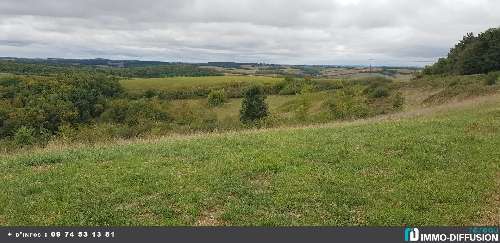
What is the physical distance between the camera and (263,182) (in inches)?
486

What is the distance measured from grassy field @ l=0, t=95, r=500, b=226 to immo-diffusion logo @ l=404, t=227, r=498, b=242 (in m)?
0.74

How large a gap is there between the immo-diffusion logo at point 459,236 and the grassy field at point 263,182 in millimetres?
738

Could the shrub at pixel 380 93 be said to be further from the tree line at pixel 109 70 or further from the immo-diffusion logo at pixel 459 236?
the tree line at pixel 109 70

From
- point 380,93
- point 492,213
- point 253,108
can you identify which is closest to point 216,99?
point 253,108

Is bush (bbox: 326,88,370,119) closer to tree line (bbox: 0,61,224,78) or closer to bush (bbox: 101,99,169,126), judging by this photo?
bush (bbox: 101,99,169,126)

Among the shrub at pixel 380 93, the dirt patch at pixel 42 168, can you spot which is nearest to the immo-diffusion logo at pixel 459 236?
the dirt patch at pixel 42 168

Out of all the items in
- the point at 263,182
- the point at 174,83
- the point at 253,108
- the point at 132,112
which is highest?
the point at 263,182

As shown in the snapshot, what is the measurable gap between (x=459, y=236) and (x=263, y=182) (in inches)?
198

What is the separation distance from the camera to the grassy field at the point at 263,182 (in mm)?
9992

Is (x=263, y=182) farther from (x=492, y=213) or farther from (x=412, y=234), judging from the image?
(x=492, y=213)

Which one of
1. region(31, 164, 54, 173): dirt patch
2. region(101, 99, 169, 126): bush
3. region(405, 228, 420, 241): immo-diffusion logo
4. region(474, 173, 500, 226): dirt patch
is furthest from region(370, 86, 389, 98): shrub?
region(405, 228, 420, 241): immo-diffusion logo

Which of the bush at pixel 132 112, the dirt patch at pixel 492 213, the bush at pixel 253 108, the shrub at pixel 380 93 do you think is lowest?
the bush at pixel 132 112

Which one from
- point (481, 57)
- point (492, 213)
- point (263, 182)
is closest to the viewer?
point (492, 213)

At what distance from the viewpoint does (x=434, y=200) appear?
430 inches
